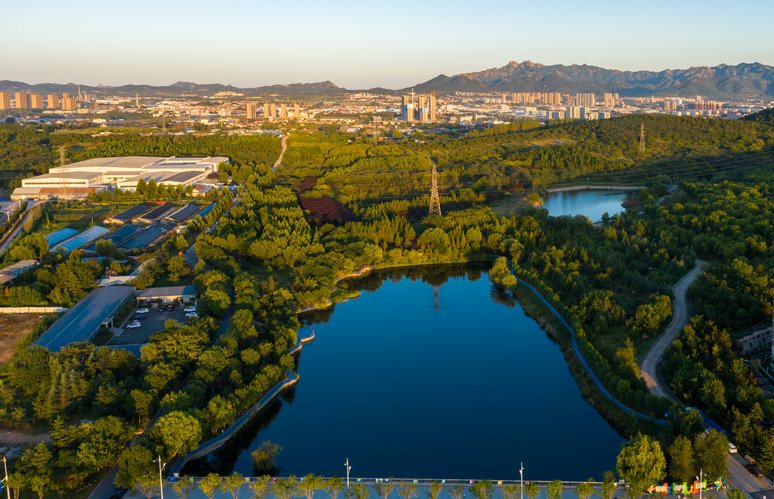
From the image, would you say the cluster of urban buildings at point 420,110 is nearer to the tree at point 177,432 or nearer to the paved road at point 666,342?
the paved road at point 666,342

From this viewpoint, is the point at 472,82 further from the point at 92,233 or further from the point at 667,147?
the point at 92,233

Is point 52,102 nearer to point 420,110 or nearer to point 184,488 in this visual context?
point 420,110

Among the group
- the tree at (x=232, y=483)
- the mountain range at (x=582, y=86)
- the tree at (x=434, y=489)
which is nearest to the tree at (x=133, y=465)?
the tree at (x=232, y=483)

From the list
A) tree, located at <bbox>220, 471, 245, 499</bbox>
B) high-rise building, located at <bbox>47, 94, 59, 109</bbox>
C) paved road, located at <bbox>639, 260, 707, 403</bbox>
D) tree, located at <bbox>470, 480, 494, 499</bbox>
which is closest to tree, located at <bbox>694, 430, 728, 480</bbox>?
paved road, located at <bbox>639, 260, 707, 403</bbox>

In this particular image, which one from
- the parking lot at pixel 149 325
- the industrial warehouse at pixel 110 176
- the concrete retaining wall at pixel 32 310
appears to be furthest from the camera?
the industrial warehouse at pixel 110 176

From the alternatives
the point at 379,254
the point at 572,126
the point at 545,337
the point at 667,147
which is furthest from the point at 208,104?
the point at 545,337
